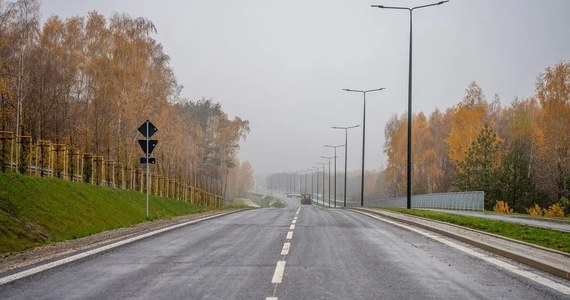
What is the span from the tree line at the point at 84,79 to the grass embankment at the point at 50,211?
13.9m

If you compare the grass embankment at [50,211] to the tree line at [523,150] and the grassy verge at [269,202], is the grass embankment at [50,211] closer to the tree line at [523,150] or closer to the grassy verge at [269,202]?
the tree line at [523,150]

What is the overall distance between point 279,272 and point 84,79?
38195 millimetres

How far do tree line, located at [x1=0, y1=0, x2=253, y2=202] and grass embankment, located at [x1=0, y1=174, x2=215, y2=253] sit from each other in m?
13.9

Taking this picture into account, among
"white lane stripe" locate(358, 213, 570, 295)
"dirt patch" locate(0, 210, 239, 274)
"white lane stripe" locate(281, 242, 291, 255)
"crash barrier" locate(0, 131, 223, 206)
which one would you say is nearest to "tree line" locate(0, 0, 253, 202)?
"crash barrier" locate(0, 131, 223, 206)

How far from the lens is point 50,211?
14656 millimetres

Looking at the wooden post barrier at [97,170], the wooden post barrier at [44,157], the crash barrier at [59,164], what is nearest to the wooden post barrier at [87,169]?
the crash barrier at [59,164]

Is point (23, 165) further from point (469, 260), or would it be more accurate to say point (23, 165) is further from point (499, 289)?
point (499, 289)

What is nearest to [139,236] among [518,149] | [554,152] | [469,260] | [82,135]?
[469,260]

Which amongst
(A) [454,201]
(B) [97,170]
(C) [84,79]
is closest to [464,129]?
(A) [454,201]

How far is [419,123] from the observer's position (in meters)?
77.8

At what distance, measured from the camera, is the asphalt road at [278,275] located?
604cm

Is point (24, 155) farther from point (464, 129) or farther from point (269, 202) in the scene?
point (269, 202)

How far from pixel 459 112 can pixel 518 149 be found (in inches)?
300

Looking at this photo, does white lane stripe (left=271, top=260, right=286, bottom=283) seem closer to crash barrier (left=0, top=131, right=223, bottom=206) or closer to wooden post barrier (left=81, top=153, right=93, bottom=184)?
crash barrier (left=0, top=131, right=223, bottom=206)
